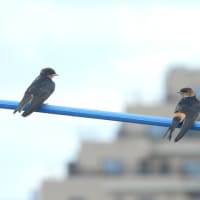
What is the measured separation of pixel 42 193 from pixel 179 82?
10502mm

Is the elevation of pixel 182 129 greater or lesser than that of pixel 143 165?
greater

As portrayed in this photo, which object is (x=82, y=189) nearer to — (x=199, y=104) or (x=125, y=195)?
(x=125, y=195)

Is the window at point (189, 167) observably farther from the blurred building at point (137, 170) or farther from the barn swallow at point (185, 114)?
the barn swallow at point (185, 114)

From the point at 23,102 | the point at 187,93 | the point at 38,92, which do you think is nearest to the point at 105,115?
the point at 23,102

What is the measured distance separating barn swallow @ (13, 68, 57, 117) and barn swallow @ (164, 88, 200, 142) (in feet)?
4.83

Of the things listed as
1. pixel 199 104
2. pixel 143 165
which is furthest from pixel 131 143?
pixel 199 104

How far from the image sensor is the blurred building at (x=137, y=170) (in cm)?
7681

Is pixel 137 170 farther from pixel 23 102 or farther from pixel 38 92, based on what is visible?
pixel 23 102

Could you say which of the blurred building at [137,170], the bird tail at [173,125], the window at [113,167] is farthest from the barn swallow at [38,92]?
the window at [113,167]

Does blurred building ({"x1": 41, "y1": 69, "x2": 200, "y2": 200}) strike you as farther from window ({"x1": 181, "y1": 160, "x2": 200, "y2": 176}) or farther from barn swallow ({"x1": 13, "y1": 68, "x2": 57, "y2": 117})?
barn swallow ({"x1": 13, "y1": 68, "x2": 57, "y2": 117})

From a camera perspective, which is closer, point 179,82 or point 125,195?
point 125,195

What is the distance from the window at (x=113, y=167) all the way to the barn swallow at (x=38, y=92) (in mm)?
59978

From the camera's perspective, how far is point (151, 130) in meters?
82.0

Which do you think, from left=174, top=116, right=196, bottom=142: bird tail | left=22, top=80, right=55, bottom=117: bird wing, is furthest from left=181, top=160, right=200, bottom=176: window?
left=174, top=116, right=196, bottom=142: bird tail
